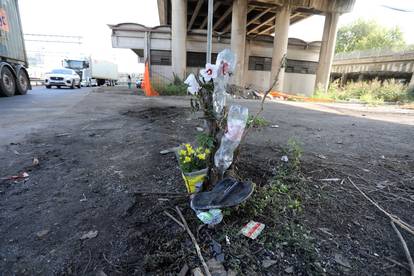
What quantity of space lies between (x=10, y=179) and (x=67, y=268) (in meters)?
1.70

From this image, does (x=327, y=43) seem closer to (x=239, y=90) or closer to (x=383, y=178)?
(x=239, y=90)

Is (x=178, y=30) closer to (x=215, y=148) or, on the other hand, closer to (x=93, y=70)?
(x=215, y=148)

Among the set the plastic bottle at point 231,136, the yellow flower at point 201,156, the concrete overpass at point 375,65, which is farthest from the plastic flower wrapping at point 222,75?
the concrete overpass at point 375,65

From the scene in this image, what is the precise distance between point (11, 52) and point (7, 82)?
1.34 meters

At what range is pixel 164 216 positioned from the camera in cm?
184

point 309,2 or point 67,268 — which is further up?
point 309,2

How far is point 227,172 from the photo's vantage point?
6.36ft

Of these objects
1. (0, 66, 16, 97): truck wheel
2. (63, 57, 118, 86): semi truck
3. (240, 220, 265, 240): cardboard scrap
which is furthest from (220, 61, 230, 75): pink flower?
(63, 57, 118, 86): semi truck

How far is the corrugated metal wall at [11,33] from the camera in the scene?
29.6 feet

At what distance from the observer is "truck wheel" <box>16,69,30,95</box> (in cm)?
1050

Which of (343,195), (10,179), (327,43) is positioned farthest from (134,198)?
(327,43)

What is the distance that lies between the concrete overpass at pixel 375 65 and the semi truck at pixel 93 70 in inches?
1164

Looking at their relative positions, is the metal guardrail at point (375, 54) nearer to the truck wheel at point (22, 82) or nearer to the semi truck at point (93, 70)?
the truck wheel at point (22, 82)

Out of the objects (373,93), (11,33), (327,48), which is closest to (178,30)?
(11,33)
